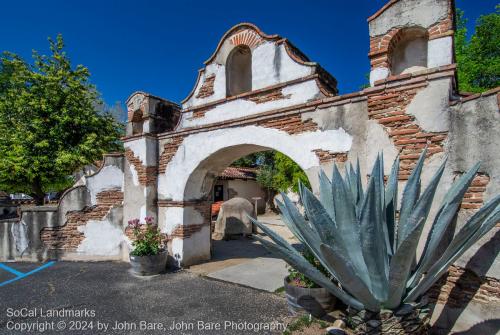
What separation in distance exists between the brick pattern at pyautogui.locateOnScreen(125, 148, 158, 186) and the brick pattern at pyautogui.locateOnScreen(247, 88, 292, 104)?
120 inches

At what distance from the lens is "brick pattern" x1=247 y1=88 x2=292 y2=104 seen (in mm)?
5152

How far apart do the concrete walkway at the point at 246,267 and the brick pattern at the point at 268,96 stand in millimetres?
3483

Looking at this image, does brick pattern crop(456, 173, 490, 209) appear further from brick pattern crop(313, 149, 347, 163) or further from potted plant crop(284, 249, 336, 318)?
potted plant crop(284, 249, 336, 318)

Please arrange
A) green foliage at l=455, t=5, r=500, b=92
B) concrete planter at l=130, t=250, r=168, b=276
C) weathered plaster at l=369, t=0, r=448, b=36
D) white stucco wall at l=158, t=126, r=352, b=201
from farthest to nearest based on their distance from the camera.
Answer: green foliage at l=455, t=5, r=500, b=92, concrete planter at l=130, t=250, r=168, b=276, white stucco wall at l=158, t=126, r=352, b=201, weathered plaster at l=369, t=0, r=448, b=36

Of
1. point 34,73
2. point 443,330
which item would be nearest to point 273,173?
point 34,73

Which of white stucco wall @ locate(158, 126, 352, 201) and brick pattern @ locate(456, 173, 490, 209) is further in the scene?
white stucco wall @ locate(158, 126, 352, 201)

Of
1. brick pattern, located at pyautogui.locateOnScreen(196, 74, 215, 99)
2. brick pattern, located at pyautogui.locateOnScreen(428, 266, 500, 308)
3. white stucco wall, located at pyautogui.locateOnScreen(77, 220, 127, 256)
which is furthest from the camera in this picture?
white stucco wall, located at pyautogui.locateOnScreen(77, 220, 127, 256)

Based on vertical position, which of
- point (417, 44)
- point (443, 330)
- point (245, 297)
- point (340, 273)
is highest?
point (417, 44)

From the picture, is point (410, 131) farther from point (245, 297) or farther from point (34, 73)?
point (34, 73)

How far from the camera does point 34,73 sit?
436 inches

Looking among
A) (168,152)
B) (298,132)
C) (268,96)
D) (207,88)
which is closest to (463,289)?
(298,132)

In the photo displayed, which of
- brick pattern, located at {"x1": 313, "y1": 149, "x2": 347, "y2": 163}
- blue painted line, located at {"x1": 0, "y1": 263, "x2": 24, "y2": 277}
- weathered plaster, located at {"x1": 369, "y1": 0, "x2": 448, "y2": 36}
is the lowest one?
blue painted line, located at {"x1": 0, "y1": 263, "x2": 24, "y2": 277}

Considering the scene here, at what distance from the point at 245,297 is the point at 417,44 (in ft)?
15.6

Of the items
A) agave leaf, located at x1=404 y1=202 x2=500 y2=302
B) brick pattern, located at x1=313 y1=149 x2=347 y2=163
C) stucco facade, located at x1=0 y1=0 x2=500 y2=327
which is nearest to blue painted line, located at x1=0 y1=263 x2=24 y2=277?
stucco facade, located at x1=0 y1=0 x2=500 y2=327
